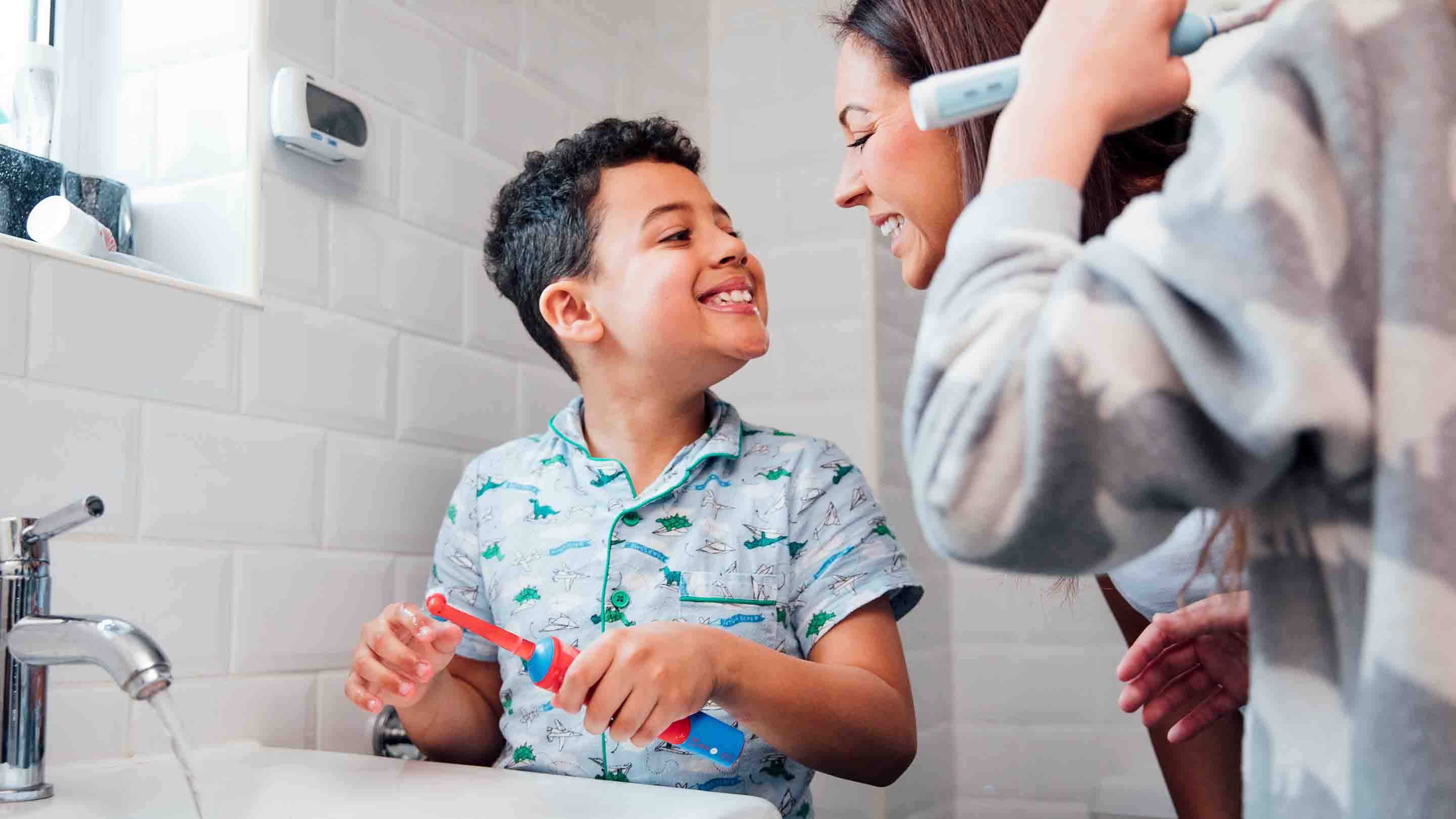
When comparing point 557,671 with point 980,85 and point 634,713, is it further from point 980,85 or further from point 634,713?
point 980,85

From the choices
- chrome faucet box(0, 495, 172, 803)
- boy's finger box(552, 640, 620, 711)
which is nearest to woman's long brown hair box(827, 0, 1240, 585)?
boy's finger box(552, 640, 620, 711)

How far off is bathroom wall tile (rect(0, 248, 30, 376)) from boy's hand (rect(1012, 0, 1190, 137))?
83cm

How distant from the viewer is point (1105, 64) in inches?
20.8

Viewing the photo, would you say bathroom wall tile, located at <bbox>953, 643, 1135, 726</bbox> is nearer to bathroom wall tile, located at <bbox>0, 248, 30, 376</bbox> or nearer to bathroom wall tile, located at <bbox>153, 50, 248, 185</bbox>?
bathroom wall tile, located at <bbox>153, 50, 248, 185</bbox>

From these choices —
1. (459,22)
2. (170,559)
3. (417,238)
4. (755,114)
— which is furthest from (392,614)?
(755,114)

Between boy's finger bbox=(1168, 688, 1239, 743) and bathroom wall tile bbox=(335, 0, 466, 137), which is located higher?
bathroom wall tile bbox=(335, 0, 466, 137)

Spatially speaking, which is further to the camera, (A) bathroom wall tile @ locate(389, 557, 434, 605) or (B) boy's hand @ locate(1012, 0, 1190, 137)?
(A) bathroom wall tile @ locate(389, 557, 434, 605)

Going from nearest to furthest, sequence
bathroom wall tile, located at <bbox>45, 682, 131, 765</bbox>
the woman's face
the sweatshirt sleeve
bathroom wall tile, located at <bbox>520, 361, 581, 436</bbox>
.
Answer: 1. the sweatshirt sleeve
2. bathroom wall tile, located at <bbox>45, 682, 131, 765</bbox>
3. the woman's face
4. bathroom wall tile, located at <bbox>520, 361, 581, 436</bbox>

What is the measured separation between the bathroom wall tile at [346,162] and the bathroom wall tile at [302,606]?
0.39 metres

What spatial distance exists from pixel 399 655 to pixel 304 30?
26.4 inches

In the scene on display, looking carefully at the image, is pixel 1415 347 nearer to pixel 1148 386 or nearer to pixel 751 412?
pixel 1148 386

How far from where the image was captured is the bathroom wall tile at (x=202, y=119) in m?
1.22

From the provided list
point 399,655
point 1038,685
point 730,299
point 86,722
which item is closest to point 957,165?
point 730,299

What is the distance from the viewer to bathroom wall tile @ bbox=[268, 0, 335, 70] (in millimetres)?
1237
